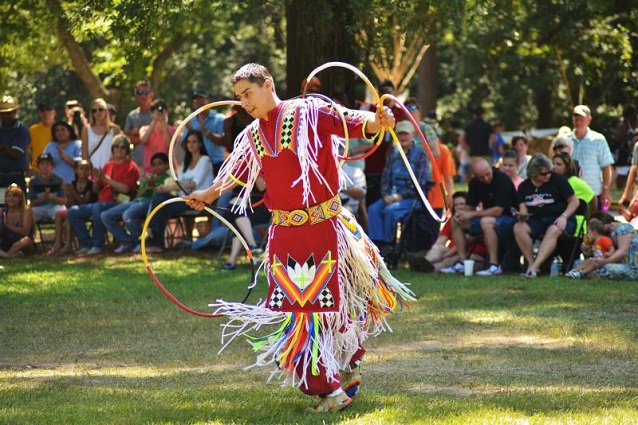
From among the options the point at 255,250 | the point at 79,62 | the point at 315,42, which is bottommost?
the point at 255,250

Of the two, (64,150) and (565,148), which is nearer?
(565,148)

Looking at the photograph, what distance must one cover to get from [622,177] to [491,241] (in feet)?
34.1

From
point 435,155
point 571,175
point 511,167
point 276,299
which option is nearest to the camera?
point 276,299

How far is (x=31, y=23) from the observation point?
16516 millimetres

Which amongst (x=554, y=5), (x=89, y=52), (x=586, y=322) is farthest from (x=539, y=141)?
(x=586, y=322)

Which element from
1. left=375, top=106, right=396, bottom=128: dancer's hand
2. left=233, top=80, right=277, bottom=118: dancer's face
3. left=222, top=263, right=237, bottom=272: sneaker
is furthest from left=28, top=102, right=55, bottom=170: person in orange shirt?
left=375, top=106, right=396, bottom=128: dancer's hand

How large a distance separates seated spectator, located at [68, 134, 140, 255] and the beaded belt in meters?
7.91

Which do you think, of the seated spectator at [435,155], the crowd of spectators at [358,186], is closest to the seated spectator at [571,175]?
the crowd of spectators at [358,186]

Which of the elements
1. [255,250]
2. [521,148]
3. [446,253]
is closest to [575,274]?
[446,253]

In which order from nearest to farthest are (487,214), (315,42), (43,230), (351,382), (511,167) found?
(351,382)
(487,214)
(511,167)
(315,42)
(43,230)

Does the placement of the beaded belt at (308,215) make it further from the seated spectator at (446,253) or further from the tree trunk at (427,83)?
the tree trunk at (427,83)

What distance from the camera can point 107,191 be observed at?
13914mm

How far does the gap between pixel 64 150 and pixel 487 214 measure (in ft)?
18.8

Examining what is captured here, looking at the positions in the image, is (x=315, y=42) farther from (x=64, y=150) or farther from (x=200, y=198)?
(x=200, y=198)
